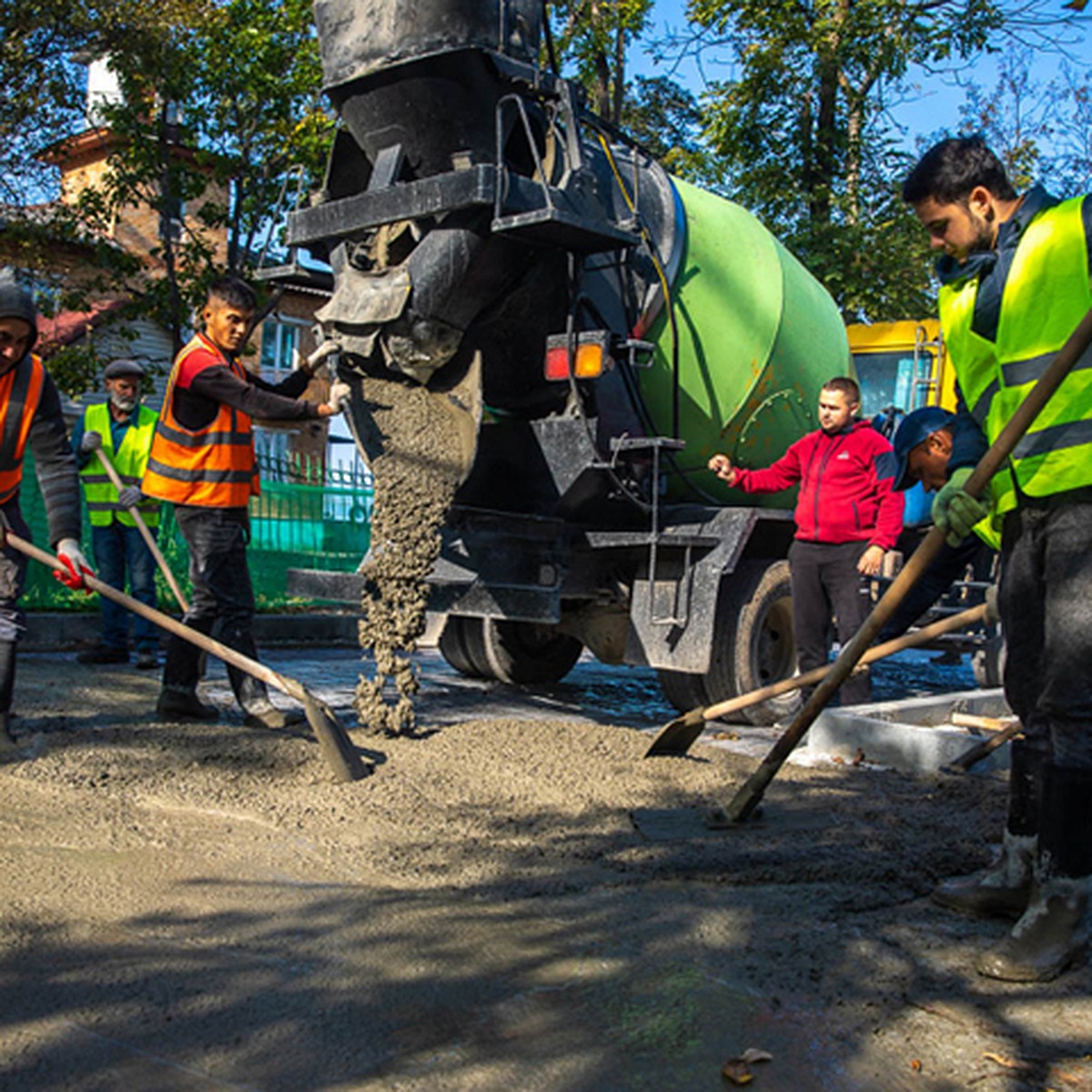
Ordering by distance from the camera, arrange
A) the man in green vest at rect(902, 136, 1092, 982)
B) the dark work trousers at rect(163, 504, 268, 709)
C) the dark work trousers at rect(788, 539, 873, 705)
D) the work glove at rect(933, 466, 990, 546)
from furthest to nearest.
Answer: the dark work trousers at rect(788, 539, 873, 705) → the dark work trousers at rect(163, 504, 268, 709) → the work glove at rect(933, 466, 990, 546) → the man in green vest at rect(902, 136, 1092, 982)

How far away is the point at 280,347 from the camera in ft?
104

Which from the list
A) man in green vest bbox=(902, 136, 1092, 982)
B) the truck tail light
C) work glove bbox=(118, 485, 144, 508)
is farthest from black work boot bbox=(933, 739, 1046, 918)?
work glove bbox=(118, 485, 144, 508)

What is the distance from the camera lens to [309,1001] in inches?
93.7

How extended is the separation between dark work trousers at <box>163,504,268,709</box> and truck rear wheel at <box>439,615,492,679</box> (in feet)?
7.27

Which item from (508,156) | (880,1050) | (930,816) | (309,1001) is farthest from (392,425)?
(880,1050)

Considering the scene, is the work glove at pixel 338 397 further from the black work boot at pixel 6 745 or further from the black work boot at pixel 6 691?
the black work boot at pixel 6 745

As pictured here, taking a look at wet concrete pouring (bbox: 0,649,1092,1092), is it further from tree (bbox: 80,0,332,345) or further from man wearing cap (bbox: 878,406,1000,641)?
tree (bbox: 80,0,332,345)

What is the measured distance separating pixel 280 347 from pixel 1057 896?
101 feet

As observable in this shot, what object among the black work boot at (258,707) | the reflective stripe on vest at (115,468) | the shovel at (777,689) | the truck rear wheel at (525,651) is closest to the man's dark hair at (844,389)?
the shovel at (777,689)

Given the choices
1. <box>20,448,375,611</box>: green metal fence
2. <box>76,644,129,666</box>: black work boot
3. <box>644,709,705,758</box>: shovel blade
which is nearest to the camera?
<box>644,709,705,758</box>: shovel blade

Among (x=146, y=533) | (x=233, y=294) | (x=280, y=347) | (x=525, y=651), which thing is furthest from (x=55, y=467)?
(x=280, y=347)

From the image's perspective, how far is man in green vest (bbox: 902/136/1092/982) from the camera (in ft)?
9.29

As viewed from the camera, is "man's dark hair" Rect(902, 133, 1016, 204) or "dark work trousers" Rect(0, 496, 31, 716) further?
"dark work trousers" Rect(0, 496, 31, 716)

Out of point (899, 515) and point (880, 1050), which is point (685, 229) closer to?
point (899, 515)
